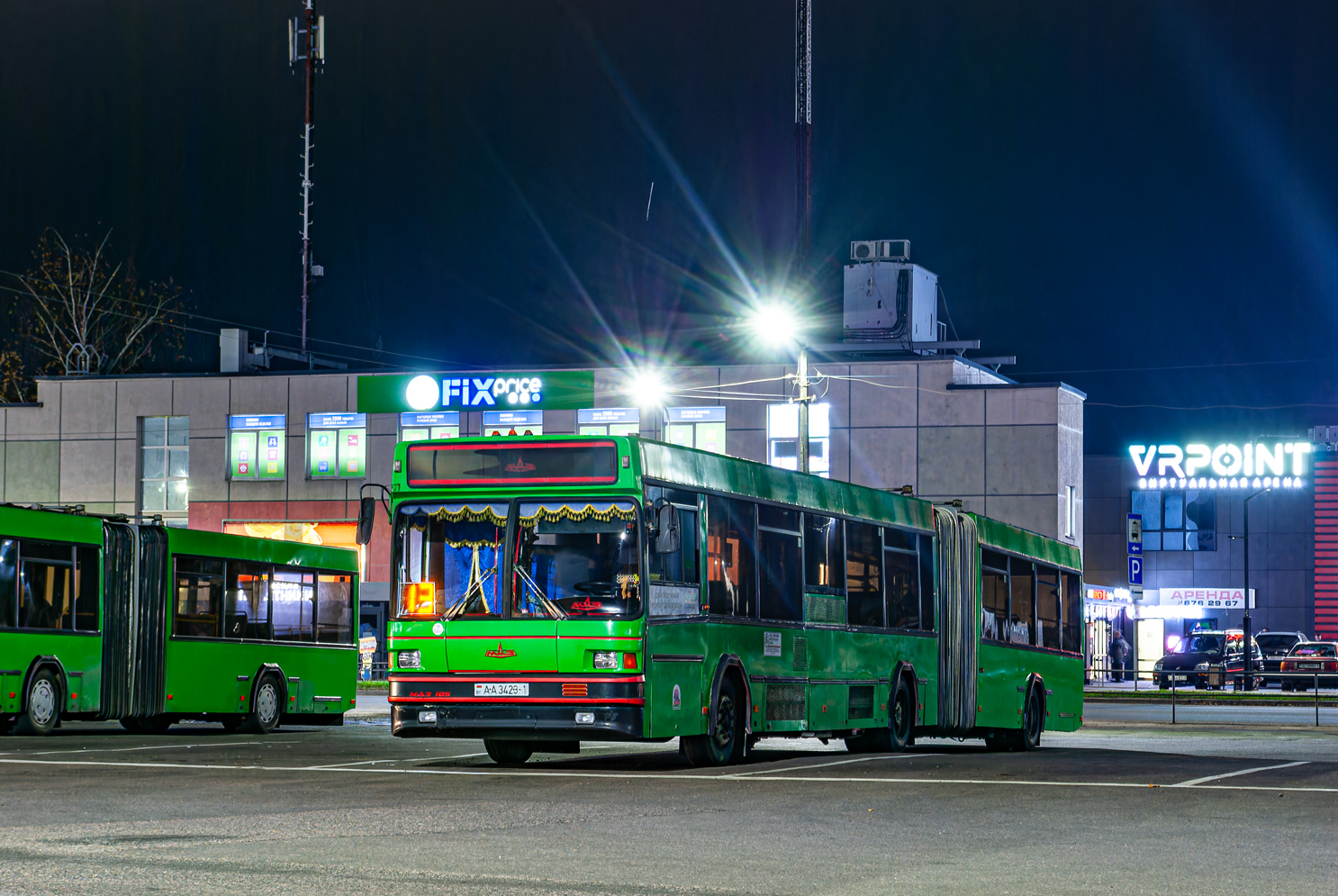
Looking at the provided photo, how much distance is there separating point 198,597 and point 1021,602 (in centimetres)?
1164

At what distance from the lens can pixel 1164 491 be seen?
84.9 meters

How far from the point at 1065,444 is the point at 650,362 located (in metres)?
14.0

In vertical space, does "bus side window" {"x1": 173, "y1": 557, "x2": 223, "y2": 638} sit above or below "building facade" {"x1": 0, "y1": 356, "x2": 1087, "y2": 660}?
below

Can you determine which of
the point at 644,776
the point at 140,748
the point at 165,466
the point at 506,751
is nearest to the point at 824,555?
the point at 506,751

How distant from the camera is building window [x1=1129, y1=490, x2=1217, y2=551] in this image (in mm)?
84375

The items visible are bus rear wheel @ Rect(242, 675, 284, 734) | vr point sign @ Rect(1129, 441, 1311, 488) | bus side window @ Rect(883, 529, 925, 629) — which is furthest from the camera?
vr point sign @ Rect(1129, 441, 1311, 488)

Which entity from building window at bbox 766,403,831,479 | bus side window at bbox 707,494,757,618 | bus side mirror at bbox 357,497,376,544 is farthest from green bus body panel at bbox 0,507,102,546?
building window at bbox 766,403,831,479

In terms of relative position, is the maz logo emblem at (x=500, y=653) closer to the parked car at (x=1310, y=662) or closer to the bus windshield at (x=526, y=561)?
the bus windshield at (x=526, y=561)

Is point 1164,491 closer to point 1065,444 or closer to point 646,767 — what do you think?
point 1065,444

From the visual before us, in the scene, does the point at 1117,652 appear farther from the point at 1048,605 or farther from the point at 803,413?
the point at 1048,605

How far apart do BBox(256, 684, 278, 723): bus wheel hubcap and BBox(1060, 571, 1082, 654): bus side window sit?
11901 millimetres

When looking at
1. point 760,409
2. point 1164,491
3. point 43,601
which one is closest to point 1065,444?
point 760,409

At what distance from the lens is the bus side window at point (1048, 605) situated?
27.5m

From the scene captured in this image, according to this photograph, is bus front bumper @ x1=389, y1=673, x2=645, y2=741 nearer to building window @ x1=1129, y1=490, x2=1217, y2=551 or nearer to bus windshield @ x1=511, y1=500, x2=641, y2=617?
bus windshield @ x1=511, y1=500, x2=641, y2=617
